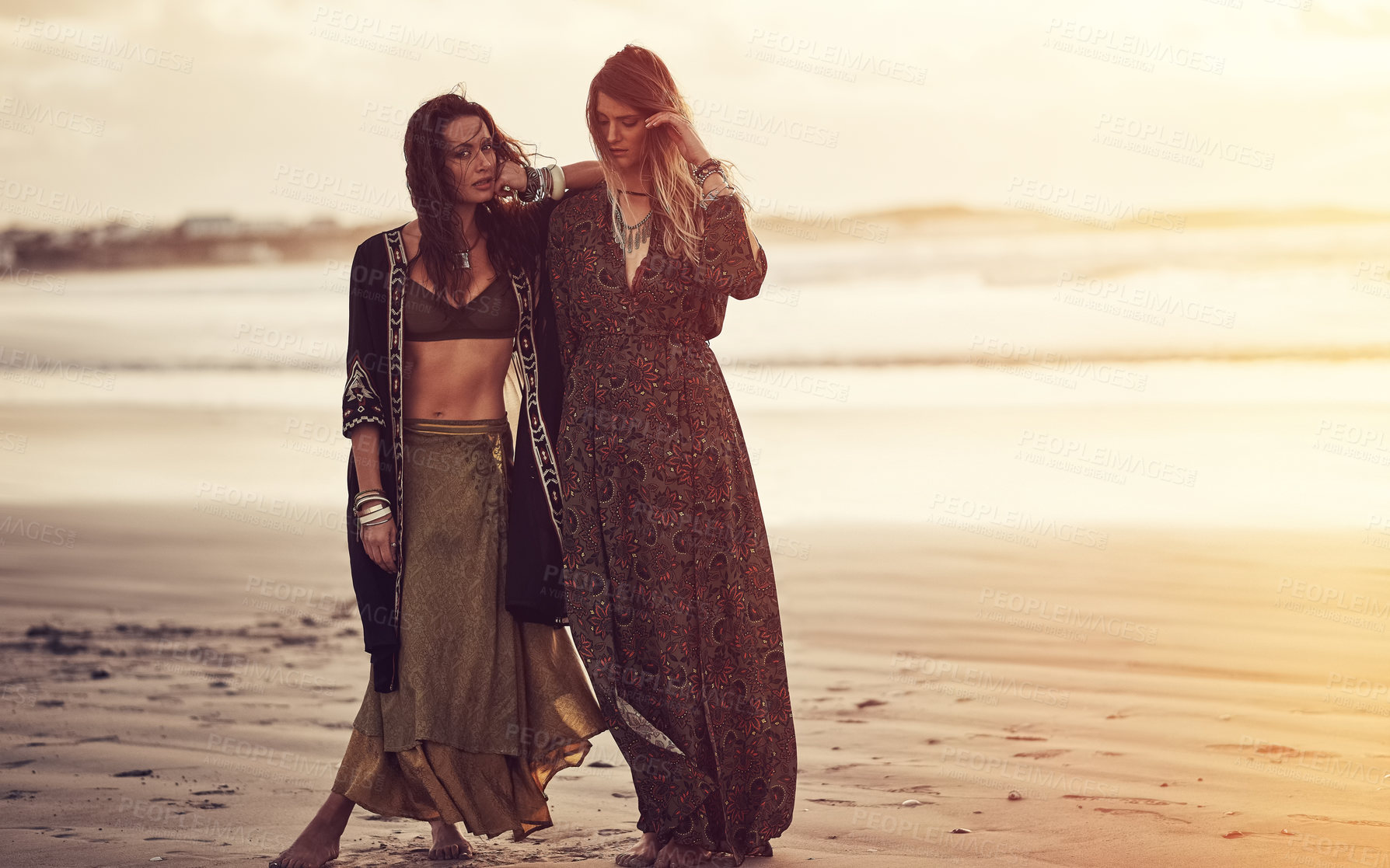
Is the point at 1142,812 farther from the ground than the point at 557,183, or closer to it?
closer to it

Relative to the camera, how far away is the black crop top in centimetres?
368

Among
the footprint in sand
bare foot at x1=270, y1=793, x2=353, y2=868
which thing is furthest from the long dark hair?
the footprint in sand

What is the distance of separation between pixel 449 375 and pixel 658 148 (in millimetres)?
780

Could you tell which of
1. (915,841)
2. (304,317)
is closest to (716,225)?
(915,841)

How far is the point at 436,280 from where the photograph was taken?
3.66 m

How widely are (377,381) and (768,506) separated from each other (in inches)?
216

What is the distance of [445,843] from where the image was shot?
146 inches

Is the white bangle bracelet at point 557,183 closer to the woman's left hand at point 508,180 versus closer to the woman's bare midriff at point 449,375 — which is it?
the woman's left hand at point 508,180

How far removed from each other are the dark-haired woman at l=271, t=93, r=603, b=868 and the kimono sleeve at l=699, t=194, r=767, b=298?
48cm

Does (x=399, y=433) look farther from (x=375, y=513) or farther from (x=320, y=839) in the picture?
(x=320, y=839)

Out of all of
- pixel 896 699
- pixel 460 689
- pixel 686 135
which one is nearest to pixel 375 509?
pixel 460 689

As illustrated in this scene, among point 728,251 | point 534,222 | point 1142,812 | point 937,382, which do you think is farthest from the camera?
point 937,382

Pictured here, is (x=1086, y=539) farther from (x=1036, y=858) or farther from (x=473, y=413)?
(x=473, y=413)

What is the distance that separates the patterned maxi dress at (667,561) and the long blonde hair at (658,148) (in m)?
0.05
